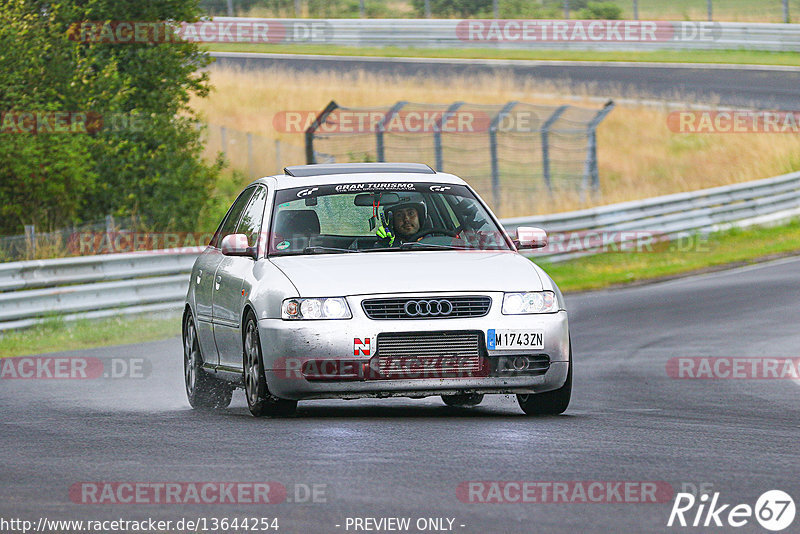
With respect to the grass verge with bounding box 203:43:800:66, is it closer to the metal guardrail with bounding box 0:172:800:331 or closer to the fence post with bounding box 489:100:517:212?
→ the fence post with bounding box 489:100:517:212

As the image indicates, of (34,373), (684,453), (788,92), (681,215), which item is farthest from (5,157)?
(788,92)

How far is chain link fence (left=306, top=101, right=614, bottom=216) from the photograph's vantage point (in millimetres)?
28464

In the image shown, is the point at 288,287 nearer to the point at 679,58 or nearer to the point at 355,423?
the point at 355,423

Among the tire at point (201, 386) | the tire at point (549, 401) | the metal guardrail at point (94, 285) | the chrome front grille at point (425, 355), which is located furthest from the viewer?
the metal guardrail at point (94, 285)

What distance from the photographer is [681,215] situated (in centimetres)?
2683

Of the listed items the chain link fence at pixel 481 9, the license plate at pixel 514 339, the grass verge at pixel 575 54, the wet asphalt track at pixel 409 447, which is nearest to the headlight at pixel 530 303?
the license plate at pixel 514 339

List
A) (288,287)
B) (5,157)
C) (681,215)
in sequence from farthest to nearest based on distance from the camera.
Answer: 1. (681,215)
2. (5,157)
3. (288,287)

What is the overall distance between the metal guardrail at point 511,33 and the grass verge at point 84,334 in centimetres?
2884

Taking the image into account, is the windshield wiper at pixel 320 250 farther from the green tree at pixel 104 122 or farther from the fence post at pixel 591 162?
the fence post at pixel 591 162

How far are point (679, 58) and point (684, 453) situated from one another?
40318 millimetres

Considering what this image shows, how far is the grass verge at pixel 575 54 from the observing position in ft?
149

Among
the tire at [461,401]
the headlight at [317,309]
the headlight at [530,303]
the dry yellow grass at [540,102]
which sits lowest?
the dry yellow grass at [540,102]

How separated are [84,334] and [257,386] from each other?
939cm

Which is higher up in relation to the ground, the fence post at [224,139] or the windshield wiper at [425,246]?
the windshield wiper at [425,246]
